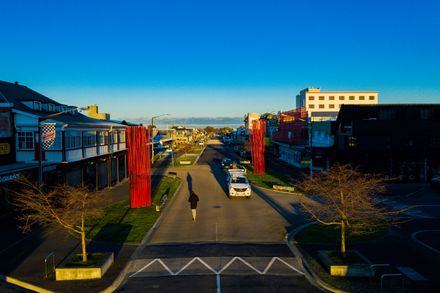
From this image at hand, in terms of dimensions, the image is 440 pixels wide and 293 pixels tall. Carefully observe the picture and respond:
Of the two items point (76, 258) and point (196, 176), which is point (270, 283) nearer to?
point (76, 258)

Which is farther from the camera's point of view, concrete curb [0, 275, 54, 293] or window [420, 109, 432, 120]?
window [420, 109, 432, 120]

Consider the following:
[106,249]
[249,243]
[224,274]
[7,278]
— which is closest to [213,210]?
[249,243]

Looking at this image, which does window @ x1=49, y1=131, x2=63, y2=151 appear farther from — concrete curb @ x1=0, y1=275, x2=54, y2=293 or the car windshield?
concrete curb @ x1=0, y1=275, x2=54, y2=293

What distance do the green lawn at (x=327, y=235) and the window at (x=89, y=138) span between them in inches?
802

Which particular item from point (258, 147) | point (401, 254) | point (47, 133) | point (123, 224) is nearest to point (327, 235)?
point (401, 254)

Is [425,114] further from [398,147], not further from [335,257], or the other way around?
[335,257]

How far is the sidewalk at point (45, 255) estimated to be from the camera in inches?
470

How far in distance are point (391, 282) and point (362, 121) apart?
2719cm

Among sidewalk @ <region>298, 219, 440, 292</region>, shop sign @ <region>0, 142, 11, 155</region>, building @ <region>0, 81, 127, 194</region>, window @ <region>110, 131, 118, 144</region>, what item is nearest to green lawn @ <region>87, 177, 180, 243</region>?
building @ <region>0, 81, 127, 194</region>

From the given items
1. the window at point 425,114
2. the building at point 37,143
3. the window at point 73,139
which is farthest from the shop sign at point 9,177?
the window at point 425,114

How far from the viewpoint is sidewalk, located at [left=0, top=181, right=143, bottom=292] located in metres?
11.9

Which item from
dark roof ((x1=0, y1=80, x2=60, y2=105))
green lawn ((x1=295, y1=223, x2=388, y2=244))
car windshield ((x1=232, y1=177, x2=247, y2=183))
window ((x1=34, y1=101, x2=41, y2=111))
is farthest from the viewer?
window ((x1=34, y1=101, x2=41, y2=111))

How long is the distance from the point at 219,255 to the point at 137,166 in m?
11.7

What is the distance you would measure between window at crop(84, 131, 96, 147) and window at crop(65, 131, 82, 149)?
1.51 metres
